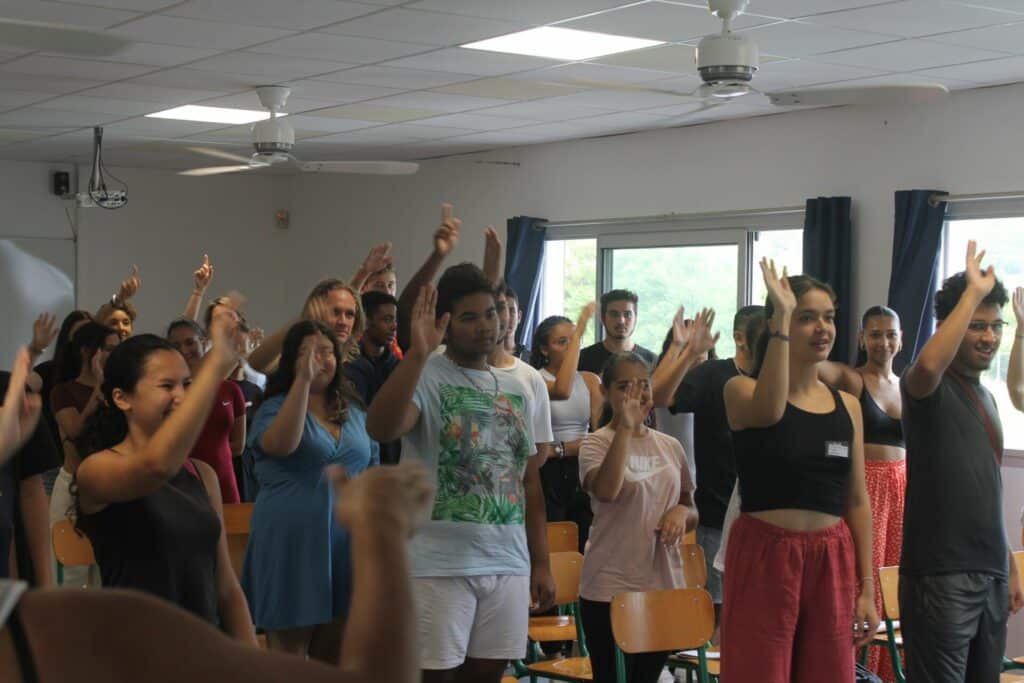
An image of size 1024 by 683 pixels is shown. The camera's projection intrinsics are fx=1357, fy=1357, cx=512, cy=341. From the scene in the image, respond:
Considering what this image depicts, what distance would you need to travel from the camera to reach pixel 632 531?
443 centimetres

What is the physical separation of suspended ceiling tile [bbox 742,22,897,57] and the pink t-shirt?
7.83 feet

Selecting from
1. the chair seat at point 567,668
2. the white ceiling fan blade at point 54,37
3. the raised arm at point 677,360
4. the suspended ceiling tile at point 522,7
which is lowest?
Result: the chair seat at point 567,668

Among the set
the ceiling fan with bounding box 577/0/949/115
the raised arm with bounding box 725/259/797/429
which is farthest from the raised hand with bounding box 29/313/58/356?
the ceiling fan with bounding box 577/0/949/115

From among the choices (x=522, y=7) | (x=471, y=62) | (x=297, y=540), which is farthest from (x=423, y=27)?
(x=297, y=540)

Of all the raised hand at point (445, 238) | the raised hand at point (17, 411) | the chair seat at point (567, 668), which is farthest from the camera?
the chair seat at point (567, 668)

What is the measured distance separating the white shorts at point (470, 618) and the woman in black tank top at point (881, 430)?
8.64 feet

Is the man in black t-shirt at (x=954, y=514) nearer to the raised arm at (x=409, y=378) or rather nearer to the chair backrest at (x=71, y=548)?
the raised arm at (x=409, y=378)

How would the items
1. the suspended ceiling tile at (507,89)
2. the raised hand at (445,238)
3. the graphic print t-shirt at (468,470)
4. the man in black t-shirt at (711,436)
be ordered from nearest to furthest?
1. the graphic print t-shirt at (468,470)
2. the raised hand at (445,238)
3. the man in black t-shirt at (711,436)
4. the suspended ceiling tile at (507,89)

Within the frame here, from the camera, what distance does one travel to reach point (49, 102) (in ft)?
28.1

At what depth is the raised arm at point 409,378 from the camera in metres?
3.35

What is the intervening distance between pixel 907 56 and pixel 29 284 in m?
8.03

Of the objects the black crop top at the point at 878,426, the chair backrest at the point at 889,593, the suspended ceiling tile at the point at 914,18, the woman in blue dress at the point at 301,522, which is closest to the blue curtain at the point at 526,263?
the suspended ceiling tile at the point at 914,18

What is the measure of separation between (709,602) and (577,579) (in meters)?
0.69

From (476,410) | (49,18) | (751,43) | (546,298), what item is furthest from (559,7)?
(546,298)
